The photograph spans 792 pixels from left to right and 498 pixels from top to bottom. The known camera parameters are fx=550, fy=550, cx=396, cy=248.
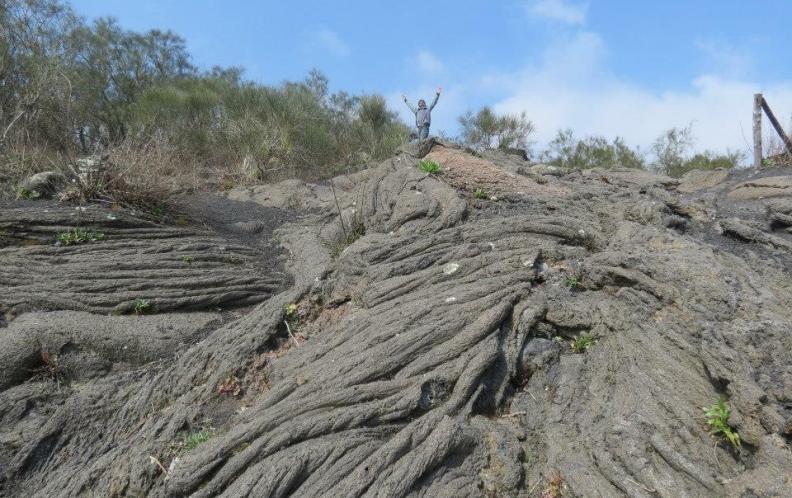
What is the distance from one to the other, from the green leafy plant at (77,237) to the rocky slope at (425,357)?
5.7 inches

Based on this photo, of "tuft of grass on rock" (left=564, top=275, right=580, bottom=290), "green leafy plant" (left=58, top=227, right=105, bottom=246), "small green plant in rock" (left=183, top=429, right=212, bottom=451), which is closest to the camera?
"small green plant in rock" (left=183, top=429, right=212, bottom=451)

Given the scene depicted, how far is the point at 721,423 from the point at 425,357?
2033 mm

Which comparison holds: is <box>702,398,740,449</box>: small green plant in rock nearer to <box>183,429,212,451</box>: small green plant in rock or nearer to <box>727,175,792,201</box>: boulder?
<box>183,429,212,451</box>: small green plant in rock

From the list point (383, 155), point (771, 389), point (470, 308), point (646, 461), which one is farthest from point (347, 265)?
point (383, 155)

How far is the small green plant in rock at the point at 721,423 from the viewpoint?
11.2ft

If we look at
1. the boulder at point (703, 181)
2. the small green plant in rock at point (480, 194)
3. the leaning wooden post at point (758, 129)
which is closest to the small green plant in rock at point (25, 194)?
the small green plant in rock at point (480, 194)

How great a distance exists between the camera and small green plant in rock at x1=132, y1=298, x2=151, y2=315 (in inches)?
236

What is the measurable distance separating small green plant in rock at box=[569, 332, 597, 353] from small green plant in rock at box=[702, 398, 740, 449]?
103cm

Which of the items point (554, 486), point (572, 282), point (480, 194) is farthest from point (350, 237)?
point (554, 486)

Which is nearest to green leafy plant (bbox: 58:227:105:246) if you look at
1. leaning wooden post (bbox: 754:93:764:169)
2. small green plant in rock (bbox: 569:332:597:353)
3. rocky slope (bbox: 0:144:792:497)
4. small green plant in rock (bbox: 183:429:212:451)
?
rocky slope (bbox: 0:144:792:497)

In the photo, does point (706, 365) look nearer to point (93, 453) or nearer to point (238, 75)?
point (93, 453)

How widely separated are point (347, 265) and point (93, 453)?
279 centimetres

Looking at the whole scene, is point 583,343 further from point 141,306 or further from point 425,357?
point 141,306

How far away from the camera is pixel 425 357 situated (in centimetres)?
434
